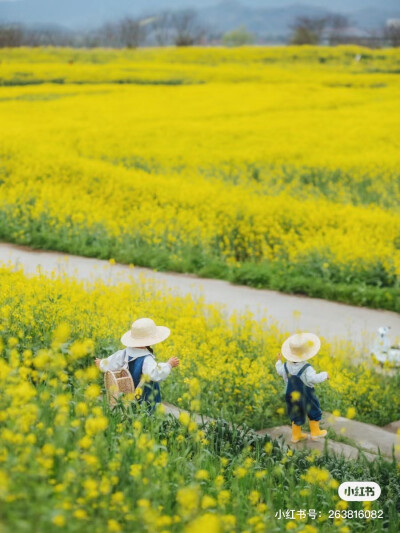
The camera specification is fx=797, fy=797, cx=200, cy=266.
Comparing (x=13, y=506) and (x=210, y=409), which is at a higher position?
(x=13, y=506)

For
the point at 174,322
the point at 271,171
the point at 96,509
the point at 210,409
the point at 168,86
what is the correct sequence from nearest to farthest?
the point at 96,509 → the point at 210,409 → the point at 174,322 → the point at 271,171 → the point at 168,86

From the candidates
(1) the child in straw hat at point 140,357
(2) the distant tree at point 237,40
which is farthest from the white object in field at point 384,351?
(2) the distant tree at point 237,40

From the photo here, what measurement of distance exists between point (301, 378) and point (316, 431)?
44cm

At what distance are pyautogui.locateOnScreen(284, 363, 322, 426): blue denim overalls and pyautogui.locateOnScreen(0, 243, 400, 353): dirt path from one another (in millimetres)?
2187

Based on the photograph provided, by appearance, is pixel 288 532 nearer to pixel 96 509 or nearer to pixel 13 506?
pixel 96 509

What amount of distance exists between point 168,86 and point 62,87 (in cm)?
484

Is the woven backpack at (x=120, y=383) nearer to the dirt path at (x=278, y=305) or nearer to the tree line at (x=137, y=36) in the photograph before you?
the dirt path at (x=278, y=305)

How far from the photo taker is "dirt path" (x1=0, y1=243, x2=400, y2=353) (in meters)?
8.47

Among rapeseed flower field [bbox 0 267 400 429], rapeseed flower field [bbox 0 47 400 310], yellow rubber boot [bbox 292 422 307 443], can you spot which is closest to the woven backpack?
rapeseed flower field [bbox 0 267 400 429]

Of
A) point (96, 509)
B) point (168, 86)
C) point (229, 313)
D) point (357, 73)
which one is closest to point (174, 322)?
point (229, 313)

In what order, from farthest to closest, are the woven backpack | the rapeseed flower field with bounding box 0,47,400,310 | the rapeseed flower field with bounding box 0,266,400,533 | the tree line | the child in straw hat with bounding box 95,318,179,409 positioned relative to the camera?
the tree line, the rapeseed flower field with bounding box 0,47,400,310, the child in straw hat with bounding box 95,318,179,409, the woven backpack, the rapeseed flower field with bounding box 0,266,400,533

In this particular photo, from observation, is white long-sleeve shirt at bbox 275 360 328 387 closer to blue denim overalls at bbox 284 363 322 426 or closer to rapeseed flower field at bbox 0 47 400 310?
blue denim overalls at bbox 284 363 322 426

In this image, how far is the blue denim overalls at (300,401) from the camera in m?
5.50

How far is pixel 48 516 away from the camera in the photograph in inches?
103
